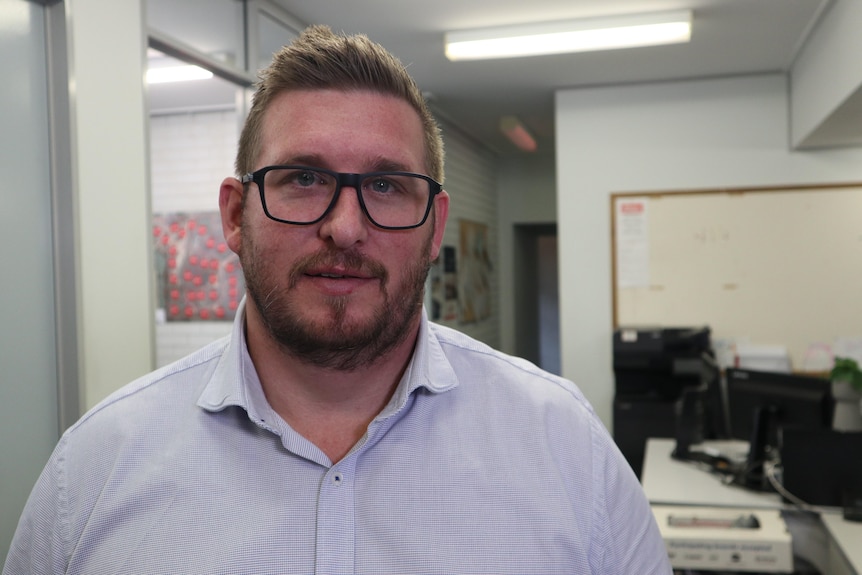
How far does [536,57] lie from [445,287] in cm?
254

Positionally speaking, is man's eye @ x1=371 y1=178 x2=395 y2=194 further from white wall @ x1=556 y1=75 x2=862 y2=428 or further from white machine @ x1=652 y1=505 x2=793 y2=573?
white wall @ x1=556 y1=75 x2=862 y2=428

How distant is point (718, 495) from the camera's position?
3.20 m

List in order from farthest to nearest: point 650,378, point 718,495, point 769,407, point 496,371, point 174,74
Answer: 1. point 650,378
2. point 174,74
3. point 769,407
4. point 718,495
5. point 496,371

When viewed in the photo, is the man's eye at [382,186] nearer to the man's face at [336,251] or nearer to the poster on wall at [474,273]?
the man's face at [336,251]

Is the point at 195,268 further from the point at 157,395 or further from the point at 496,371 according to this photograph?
the point at 496,371

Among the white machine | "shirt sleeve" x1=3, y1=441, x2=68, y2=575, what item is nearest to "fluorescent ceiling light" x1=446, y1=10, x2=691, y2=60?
the white machine

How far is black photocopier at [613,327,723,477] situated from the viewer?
15.9 feet

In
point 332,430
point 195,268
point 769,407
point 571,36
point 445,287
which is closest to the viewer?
point 332,430

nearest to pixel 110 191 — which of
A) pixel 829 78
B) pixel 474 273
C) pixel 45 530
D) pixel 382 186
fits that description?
pixel 45 530

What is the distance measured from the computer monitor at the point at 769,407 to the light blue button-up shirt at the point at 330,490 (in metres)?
2.44

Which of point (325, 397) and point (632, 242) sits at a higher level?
point (632, 242)

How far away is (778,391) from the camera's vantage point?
11.5 feet

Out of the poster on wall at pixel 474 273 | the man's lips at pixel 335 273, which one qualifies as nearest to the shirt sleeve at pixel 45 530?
the man's lips at pixel 335 273

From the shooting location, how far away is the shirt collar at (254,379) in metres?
1.11
